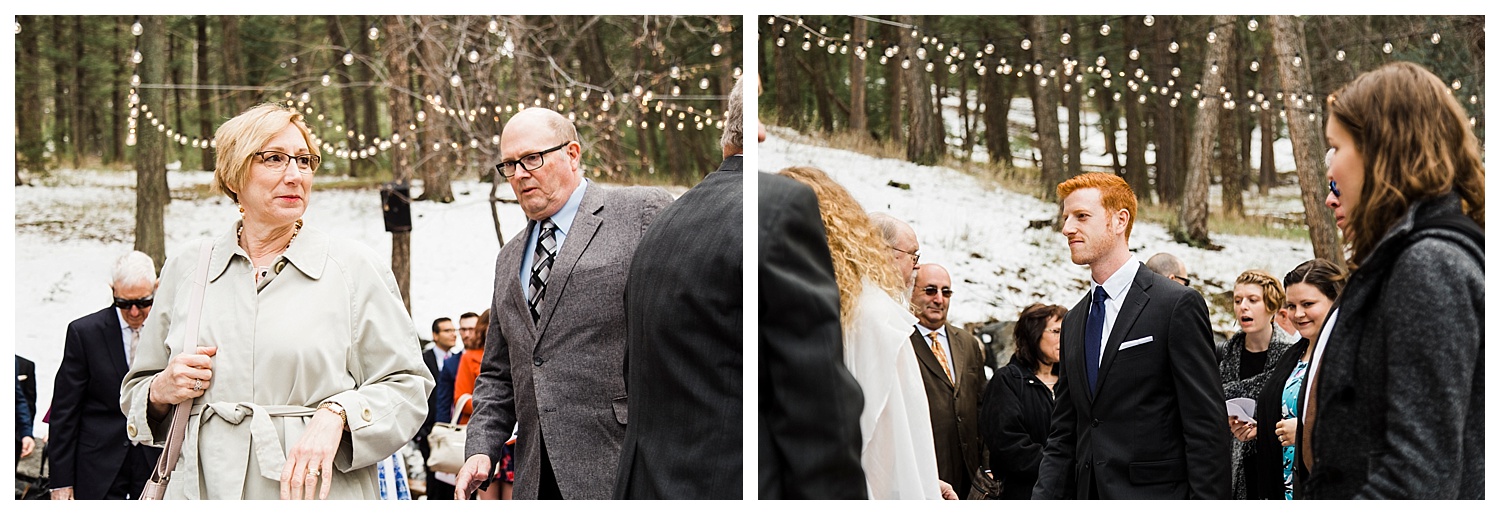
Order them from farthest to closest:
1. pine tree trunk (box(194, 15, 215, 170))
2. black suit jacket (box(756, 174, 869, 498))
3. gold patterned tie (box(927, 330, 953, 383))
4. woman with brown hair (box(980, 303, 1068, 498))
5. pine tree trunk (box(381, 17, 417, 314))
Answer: pine tree trunk (box(381, 17, 417, 314)) → pine tree trunk (box(194, 15, 215, 170)) → gold patterned tie (box(927, 330, 953, 383)) → woman with brown hair (box(980, 303, 1068, 498)) → black suit jacket (box(756, 174, 869, 498))

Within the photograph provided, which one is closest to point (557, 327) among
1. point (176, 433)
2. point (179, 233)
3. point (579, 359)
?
point (579, 359)

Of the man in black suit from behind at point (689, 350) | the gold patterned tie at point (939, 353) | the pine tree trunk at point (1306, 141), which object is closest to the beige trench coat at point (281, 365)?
the man in black suit from behind at point (689, 350)

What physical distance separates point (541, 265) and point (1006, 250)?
371 centimetres

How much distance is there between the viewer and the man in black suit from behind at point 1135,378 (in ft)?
9.12

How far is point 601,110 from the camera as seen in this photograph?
7.14m

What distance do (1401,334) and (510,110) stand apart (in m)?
6.13

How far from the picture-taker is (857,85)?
17.3 ft

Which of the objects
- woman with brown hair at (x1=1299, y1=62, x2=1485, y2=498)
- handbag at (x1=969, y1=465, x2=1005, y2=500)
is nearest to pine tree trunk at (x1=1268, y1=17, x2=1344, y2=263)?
handbag at (x1=969, y1=465, x2=1005, y2=500)

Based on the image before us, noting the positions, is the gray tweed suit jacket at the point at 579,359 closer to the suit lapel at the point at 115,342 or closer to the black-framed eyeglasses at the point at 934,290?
the black-framed eyeglasses at the point at 934,290

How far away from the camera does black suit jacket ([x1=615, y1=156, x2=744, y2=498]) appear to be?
6.35 ft

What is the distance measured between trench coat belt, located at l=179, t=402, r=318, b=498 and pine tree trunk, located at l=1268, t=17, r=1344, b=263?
16.0 feet

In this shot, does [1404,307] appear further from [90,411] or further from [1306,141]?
[90,411]

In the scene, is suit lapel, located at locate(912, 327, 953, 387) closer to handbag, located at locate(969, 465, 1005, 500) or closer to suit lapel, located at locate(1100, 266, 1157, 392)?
handbag, located at locate(969, 465, 1005, 500)
